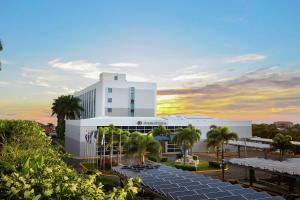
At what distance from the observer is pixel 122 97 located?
91.6 metres

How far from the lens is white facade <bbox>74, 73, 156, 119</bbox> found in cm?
9012

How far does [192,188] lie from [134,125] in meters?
44.6

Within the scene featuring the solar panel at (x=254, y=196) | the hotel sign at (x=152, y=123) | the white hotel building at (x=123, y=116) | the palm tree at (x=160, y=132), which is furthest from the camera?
the hotel sign at (x=152, y=123)

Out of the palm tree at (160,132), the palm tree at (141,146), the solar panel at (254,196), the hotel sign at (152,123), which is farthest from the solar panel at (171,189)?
Result: the hotel sign at (152,123)

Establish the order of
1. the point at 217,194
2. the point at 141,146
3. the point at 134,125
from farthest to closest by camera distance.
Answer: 1. the point at 134,125
2. the point at 141,146
3. the point at 217,194

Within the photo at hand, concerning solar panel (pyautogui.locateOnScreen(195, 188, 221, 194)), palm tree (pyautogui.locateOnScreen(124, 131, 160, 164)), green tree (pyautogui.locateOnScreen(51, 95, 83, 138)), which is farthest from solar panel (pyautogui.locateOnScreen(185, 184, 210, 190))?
green tree (pyautogui.locateOnScreen(51, 95, 83, 138))

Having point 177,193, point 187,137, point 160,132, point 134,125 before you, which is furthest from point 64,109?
point 177,193

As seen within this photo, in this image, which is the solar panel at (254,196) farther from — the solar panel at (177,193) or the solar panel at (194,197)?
the solar panel at (177,193)

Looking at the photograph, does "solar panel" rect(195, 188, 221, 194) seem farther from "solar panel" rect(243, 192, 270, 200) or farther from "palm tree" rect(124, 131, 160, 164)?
"palm tree" rect(124, 131, 160, 164)

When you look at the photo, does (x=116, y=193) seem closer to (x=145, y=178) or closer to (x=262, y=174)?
(x=145, y=178)

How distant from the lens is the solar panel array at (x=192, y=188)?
2264 cm

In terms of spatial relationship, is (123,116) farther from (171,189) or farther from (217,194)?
(217,194)

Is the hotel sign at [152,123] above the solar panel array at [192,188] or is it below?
above

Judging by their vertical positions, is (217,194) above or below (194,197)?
above
